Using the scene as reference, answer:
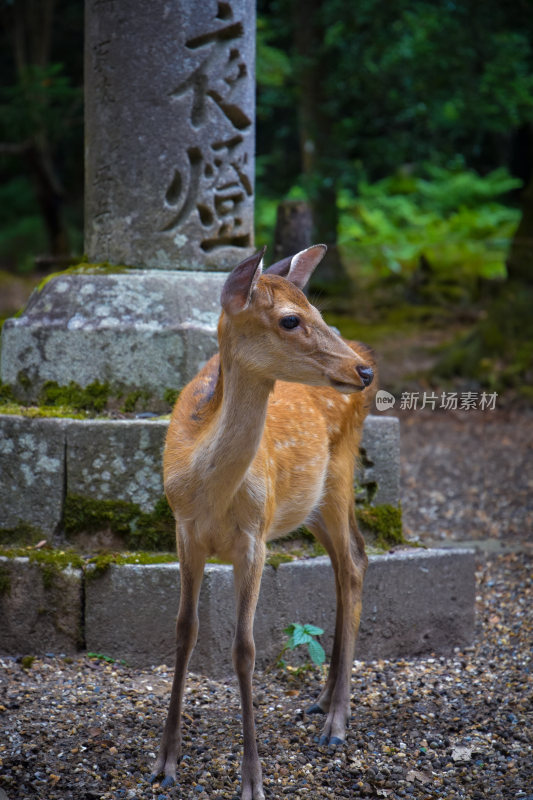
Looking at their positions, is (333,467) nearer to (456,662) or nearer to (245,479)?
(245,479)

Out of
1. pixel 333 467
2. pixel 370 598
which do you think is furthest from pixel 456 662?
pixel 333 467

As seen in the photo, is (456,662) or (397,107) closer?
(456,662)

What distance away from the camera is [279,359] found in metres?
2.96

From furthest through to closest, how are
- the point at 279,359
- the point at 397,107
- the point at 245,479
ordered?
the point at 397,107 → the point at 245,479 → the point at 279,359

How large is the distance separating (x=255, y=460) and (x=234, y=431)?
9.6 inches

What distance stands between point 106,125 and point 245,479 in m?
2.47

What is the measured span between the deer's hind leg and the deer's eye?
4.31 ft

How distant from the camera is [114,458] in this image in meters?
4.36

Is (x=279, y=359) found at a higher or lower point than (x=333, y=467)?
higher

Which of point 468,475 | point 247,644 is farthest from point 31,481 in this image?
point 468,475

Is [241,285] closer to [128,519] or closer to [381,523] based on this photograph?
[128,519]

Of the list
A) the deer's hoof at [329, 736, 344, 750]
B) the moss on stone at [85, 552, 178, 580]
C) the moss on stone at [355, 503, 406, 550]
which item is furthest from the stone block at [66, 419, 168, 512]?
the deer's hoof at [329, 736, 344, 750]

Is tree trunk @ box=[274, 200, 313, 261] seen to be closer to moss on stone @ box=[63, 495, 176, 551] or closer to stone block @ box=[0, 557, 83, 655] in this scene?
moss on stone @ box=[63, 495, 176, 551]

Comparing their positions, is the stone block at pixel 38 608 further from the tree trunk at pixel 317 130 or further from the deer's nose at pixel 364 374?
the tree trunk at pixel 317 130
